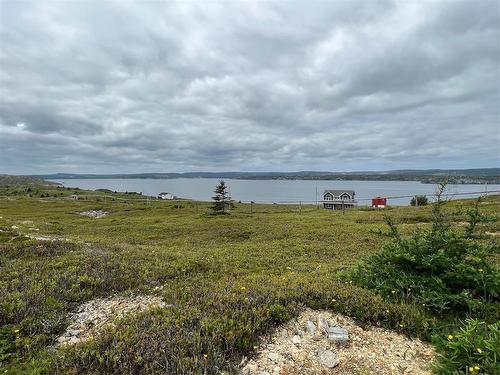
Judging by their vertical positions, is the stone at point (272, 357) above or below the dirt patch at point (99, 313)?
above

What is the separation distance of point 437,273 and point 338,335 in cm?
286

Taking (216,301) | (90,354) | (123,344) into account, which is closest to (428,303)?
(216,301)

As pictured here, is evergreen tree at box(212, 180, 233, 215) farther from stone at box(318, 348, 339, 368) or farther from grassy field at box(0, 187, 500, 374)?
stone at box(318, 348, 339, 368)

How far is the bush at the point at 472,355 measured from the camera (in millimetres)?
3801

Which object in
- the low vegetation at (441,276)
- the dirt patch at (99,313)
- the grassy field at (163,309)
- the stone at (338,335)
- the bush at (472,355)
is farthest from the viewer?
the low vegetation at (441,276)

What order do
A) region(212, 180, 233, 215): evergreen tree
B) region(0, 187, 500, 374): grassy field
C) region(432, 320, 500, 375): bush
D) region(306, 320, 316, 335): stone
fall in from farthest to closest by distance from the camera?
region(212, 180, 233, 215): evergreen tree, region(306, 320, 316, 335): stone, region(0, 187, 500, 374): grassy field, region(432, 320, 500, 375): bush

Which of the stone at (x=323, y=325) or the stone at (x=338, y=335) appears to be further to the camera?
the stone at (x=323, y=325)

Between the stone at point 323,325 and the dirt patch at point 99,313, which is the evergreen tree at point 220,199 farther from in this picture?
the stone at point 323,325

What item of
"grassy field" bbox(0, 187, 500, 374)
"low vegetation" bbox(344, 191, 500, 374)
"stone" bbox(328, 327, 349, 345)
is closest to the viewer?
"grassy field" bbox(0, 187, 500, 374)

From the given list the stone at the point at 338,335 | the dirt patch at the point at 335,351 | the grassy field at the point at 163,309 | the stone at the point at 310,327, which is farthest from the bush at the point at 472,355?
the stone at the point at 310,327

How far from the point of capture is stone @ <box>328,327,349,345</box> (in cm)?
498

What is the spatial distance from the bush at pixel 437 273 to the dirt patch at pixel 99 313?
4777mm

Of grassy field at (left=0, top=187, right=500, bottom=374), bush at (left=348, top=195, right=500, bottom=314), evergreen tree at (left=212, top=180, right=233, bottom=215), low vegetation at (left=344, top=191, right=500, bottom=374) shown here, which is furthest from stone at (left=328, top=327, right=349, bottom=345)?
evergreen tree at (left=212, top=180, right=233, bottom=215)

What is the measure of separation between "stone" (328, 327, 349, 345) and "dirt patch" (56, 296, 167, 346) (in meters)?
3.34
